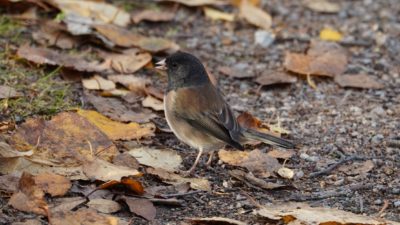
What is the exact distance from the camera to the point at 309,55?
548cm

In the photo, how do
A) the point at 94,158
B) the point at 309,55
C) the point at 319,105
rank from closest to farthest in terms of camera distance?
1. the point at 94,158
2. the point at 319,105
3. the point at 309,55

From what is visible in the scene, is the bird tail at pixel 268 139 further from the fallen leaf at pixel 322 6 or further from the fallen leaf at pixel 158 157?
the fallen leaf at pixel 322 6

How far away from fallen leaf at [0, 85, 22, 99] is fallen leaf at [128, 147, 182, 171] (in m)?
0.76

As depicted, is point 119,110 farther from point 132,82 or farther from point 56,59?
point 56,59

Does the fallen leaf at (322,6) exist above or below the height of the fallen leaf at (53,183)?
above

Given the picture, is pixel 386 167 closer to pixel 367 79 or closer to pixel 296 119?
pixel 296 119

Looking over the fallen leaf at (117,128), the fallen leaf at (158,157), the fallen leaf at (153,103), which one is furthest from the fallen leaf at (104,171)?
the fallen leaf at (153,103)

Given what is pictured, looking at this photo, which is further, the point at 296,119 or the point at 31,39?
the point at 31,39

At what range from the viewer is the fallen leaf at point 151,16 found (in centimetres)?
592

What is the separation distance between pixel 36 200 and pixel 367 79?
2788 mm

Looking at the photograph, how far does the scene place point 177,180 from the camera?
3.80m

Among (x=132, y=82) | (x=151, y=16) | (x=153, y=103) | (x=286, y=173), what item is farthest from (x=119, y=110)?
(x=151, y=16)

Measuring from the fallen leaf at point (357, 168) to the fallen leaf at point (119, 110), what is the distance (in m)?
1.11

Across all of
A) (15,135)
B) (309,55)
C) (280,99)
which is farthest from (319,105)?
(15,135)
